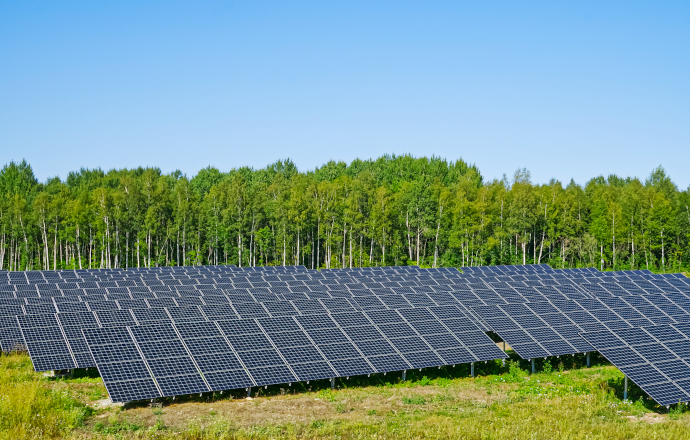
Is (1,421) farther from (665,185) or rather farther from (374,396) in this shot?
(665,185)

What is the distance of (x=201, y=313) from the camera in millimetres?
21016

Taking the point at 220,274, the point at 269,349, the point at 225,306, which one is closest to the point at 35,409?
the point at 269,349

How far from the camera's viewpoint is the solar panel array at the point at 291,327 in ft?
57.0

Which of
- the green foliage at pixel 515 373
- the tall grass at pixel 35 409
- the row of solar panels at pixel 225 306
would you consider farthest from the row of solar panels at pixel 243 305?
the green foliage at pixel 515 373

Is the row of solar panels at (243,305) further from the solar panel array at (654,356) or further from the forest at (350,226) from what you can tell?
the forest at (350,226)

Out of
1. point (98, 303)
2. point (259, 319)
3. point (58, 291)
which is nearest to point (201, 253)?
point (58, 291)

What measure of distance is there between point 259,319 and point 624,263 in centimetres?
6764

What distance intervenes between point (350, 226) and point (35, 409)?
189ft

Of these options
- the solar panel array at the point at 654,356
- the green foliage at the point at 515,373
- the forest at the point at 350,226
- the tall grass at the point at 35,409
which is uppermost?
the forest at the point at 350,226

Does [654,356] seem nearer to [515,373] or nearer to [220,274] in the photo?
[515,373]

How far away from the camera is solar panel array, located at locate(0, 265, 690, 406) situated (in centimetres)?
1738

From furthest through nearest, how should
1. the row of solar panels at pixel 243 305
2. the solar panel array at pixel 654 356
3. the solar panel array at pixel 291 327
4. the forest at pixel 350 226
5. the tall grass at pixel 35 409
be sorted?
1. the forest at pixel 350 226
2. the row of solar panels at pixel 243 305
3. the solar panel array at pixel 291 327
4. the solar panel array at pixel 654 356
5. the tall grass at pixel 35 409

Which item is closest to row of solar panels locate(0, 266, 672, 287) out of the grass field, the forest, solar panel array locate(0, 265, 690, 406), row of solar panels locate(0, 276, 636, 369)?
solar panel array locate(0, 265, 690, 406)

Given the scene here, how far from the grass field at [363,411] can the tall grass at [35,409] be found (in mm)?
32
